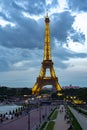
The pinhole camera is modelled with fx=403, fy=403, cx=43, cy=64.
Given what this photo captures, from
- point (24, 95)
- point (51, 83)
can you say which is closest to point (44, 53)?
point (51, 83)

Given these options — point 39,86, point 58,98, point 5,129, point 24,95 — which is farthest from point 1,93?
point 5,129

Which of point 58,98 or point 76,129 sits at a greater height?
point 58,98

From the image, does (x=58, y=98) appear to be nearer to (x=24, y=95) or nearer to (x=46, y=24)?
(x=24, y=95)

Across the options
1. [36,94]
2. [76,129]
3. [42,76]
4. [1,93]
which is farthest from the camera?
[1,93]

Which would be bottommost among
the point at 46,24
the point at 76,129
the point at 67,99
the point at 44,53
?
the point at 76,129

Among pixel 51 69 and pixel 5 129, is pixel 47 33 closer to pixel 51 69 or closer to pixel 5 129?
pixel 51 69

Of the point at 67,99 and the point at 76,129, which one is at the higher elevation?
the point at 67,99

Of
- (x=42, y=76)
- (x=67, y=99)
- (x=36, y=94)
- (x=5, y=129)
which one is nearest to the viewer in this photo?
(x=5, y=129)

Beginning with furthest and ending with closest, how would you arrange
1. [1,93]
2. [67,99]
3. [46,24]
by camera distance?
[1,93] < [67,99] < [46,24]

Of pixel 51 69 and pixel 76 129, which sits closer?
pixel 76 129
